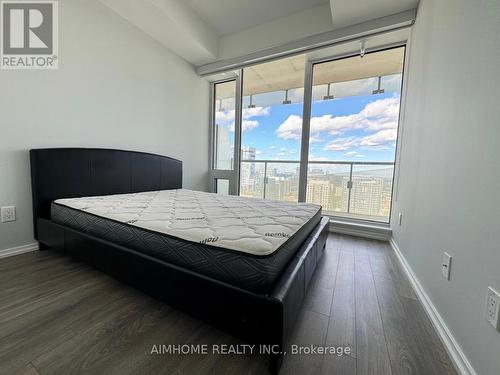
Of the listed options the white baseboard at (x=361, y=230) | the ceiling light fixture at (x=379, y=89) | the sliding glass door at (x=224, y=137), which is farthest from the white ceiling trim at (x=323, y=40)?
the white baseboard at (x=361, y=230)

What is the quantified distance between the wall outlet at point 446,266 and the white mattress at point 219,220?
76cm

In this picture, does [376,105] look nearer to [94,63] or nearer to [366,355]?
[366,355]

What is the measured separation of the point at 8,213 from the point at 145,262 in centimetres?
162

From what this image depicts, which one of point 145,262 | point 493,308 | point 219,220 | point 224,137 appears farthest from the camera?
point 224,137

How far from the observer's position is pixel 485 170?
2.80 ft

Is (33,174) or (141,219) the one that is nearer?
(141,219)

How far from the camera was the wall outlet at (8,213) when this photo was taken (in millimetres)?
1776

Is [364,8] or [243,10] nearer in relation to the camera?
[364,8]

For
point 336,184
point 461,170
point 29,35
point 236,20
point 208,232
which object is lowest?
point 208,232

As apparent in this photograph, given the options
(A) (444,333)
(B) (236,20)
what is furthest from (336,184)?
(B) (236,20)

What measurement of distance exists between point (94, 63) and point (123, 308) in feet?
7.98

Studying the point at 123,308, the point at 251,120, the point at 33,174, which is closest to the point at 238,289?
the point at 123,308

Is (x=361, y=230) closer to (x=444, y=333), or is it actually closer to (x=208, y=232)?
(x=444, y=333)

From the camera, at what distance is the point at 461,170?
1.04 metres
